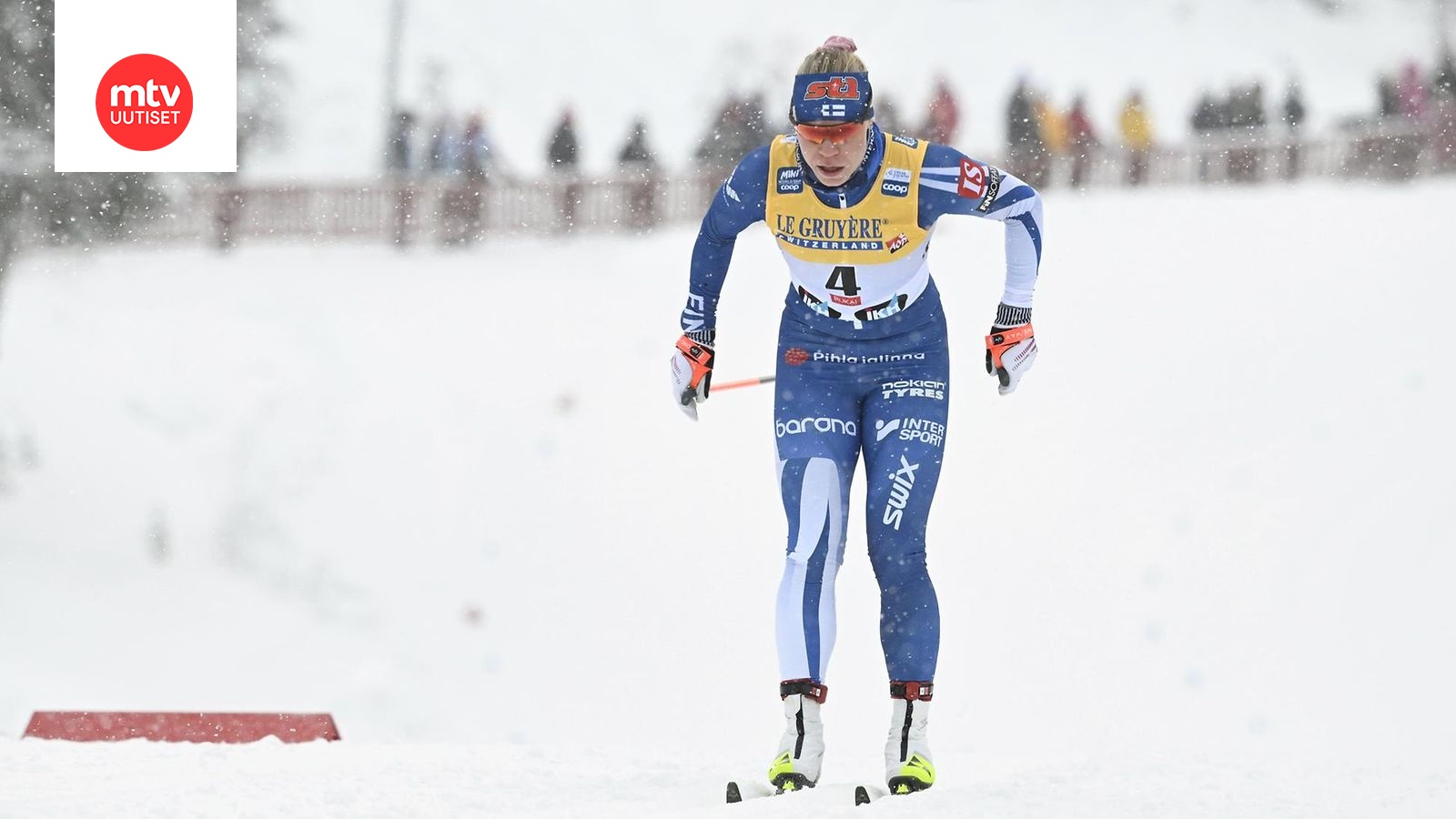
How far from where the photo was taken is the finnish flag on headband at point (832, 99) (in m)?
5.53

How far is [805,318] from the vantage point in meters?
6.00

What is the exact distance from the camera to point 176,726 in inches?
302

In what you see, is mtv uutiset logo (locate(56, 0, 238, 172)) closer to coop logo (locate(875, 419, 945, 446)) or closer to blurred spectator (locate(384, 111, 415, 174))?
blurred spectator (locate(384, 111, 415, 174))

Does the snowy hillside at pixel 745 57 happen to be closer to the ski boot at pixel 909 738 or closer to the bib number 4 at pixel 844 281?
the bib number 4 at pixel 844 281

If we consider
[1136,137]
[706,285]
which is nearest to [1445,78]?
[1136,137]

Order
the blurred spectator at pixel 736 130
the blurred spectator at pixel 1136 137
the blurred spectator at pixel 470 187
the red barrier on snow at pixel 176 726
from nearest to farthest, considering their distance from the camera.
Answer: the red barrier on snow at pixel 176 726 → the blurred spectator at pixel 736 130 → the blurred spectator at pixel 1136 137 → the blurred spectator at pixel 470 187

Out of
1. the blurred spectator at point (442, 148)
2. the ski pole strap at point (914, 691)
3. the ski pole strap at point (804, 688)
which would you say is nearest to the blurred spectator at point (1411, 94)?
the blurred spectator at point (442, 148)

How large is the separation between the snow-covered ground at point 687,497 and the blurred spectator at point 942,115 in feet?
5.84

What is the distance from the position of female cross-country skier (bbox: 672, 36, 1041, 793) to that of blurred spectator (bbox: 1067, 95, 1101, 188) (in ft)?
52.9

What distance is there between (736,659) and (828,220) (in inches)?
321

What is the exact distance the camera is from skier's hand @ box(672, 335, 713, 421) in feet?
20.2

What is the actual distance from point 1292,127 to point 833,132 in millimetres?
19562

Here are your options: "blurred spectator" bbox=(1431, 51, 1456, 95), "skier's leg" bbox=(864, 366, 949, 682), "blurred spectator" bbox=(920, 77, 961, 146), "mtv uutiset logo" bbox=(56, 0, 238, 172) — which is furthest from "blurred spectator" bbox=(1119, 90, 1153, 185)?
"skier's leg" bbox=(864, 366, 949, 682)

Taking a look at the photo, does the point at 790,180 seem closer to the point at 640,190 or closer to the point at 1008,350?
the point at 1008,350
